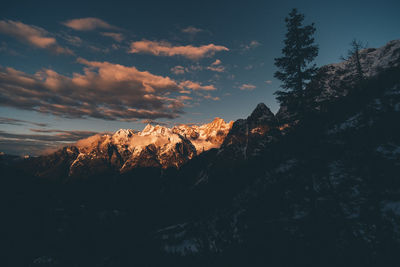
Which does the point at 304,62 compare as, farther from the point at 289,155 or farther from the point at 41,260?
the point at 41,260

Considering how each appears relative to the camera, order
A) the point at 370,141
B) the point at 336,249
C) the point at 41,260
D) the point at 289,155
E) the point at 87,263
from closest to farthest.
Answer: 1. the point at 336,249
2. the point at 370,141
3. the point at 87,263
4. the point at 289,155
5. the point at 41,260

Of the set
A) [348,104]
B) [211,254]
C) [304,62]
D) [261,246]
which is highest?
[304,62]

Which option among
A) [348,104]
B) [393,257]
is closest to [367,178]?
[393,257]

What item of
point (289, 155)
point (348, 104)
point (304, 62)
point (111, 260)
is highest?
point (304, 62)

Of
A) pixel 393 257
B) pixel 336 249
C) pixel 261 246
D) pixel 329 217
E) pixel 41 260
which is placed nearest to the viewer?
pixel 393 257

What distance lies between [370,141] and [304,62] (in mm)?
9574

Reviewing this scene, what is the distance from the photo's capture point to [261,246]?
1324 centimetres

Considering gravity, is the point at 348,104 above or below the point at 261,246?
above

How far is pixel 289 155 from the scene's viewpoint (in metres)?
19.9

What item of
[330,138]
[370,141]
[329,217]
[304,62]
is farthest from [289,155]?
[304,62]

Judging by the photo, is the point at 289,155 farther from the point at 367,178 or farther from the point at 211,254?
the point at 211,254

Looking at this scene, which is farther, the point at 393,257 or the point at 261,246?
the point at 261,246

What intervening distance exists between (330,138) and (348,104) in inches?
256

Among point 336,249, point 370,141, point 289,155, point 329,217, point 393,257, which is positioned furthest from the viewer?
point 289,155
